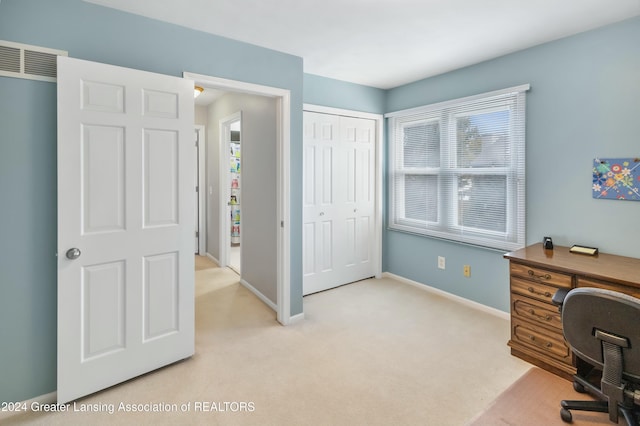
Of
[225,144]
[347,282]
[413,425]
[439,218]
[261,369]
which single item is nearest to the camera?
[413,425]

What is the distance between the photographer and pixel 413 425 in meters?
1.80

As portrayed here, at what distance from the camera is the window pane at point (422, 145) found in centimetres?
377

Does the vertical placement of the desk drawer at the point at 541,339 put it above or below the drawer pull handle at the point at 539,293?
below

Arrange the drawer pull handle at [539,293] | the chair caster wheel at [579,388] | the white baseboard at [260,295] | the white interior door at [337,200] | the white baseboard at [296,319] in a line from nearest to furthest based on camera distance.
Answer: the chair caster wheel at [579,388] < the drawer pull handle at [539,293] < the white baseboard at [296,319] < the white baseboard at [260,295] < the white interior door at [337,200]

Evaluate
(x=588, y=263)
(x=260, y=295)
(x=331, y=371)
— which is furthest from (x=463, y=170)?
(x=260, y=295)

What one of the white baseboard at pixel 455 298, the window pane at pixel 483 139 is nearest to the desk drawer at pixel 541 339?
the white baseboard at pixel 455 298

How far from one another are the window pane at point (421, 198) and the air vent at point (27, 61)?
11.4 feet

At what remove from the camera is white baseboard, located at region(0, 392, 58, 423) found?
189 cm

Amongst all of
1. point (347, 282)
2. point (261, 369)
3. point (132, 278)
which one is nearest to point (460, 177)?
point (347, 282)

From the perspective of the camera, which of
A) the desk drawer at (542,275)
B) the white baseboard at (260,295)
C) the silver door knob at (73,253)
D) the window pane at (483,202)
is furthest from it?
the white baseboard at (260,295)

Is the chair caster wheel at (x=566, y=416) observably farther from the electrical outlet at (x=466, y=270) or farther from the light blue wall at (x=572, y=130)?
the electrical outlet at (x=466, y=270)

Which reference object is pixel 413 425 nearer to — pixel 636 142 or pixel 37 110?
pixel 636 142

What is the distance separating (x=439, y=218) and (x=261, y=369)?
98.8 inches

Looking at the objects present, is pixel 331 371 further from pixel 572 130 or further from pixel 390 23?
pixel 572 130
